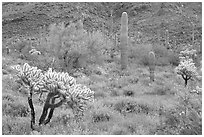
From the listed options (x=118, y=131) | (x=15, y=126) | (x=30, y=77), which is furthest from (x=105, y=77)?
(x=30, y=77)

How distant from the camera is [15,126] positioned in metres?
6.64

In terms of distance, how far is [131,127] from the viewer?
23.7 ft

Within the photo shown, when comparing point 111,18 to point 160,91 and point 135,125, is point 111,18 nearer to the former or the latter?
point 160,91

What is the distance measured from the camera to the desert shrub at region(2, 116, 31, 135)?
251 inches

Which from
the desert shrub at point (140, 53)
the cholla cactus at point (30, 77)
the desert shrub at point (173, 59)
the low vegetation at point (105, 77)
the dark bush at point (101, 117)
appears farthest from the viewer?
the desert shrub at point (173, 59)

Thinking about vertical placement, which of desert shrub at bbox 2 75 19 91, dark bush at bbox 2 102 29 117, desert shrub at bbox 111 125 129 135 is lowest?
desert shrub at bbox 111 125 129 135

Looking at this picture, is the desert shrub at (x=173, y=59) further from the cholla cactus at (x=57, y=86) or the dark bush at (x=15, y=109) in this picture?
the cholla cactus at (x=57, y=86)

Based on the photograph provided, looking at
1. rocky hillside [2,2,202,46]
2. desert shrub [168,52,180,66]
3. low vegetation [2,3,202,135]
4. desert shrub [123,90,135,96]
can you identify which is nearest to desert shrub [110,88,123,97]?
low vegetation [2,3,202,135]

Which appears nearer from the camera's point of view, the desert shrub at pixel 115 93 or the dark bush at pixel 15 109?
the dark bush at pixel 15 109

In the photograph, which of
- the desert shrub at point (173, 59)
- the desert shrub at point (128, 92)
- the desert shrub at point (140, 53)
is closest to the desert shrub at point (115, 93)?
the desert shrub at point (128, 92)

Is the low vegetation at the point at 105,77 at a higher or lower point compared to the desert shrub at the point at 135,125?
higher

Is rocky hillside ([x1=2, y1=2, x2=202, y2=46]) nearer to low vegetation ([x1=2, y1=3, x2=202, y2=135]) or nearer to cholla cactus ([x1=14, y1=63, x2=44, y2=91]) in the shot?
low vegetation ([x1=2, y1=3, x2=202, y2=135])

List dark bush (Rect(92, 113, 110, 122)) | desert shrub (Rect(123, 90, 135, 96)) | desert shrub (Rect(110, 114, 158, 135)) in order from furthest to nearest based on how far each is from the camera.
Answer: desert shrub (Rect(123, 90, 135, 96))
dark bush (Rect(92, 113, 110, 122))
desert shrub (Rect(110, 114, 158, 135))

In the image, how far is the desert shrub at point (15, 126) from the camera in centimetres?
638
